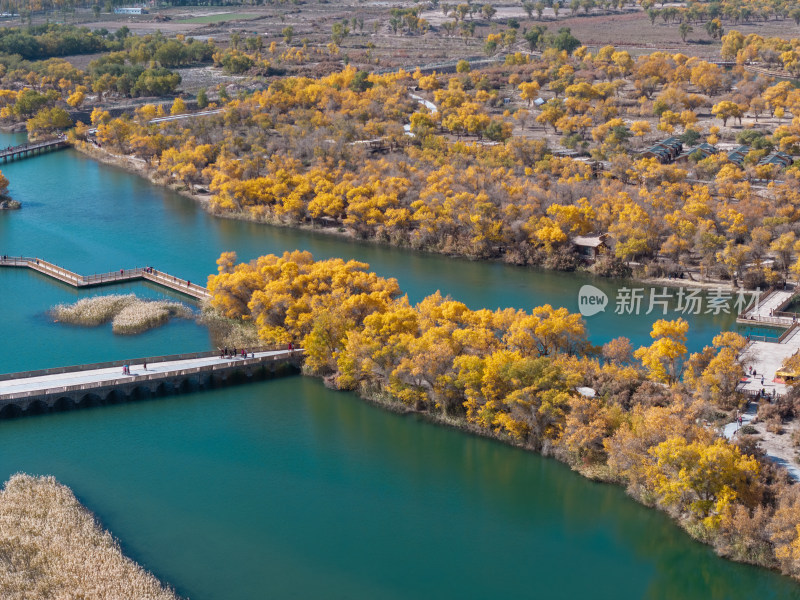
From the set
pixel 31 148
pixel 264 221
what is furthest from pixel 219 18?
pixel 264 221

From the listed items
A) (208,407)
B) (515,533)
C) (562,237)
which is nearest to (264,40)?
(562,237)

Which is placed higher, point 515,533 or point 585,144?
point 585,144

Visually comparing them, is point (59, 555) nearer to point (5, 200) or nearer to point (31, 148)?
point (5, 200)

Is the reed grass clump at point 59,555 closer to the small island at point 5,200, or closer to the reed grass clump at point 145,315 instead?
the reed grass clump at point 145,315

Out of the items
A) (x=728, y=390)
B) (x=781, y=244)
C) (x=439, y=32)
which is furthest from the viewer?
(x=439, y=32)

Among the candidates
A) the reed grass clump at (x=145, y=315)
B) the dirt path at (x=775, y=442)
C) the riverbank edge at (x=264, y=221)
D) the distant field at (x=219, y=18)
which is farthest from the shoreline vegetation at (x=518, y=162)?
the distant field at (x=219, y=18)

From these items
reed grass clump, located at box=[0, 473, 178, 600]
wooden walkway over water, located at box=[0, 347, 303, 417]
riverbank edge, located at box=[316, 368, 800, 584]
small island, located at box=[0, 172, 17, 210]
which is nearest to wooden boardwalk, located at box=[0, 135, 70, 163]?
small island, located at box=[0, 172, 17, 210]

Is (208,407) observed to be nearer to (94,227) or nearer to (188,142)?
(94,227)

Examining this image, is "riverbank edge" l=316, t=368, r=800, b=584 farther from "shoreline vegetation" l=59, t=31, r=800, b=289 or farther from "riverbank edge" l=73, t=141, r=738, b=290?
"shoreline vegetation" l=59, t=31, r=800, b=289
